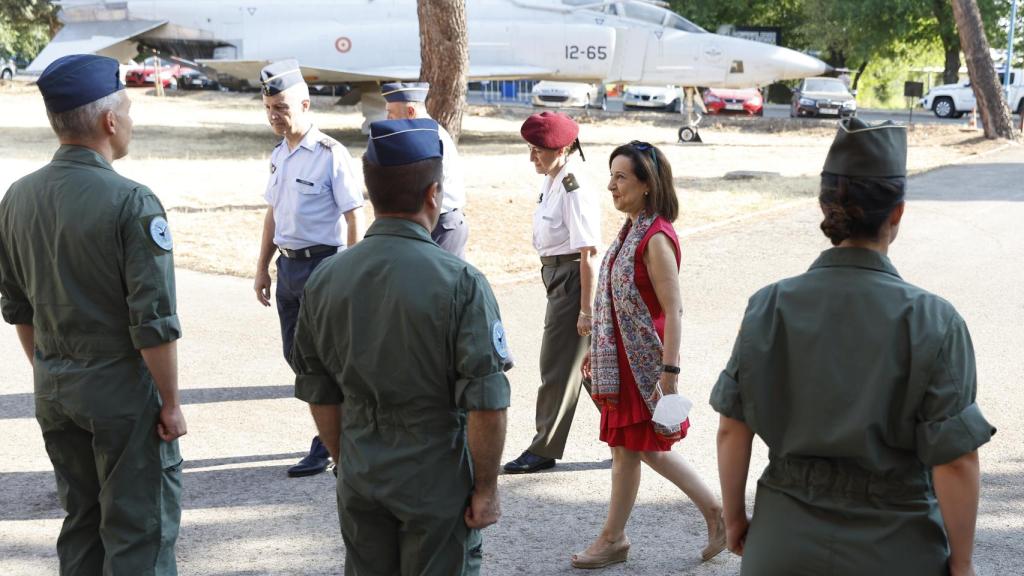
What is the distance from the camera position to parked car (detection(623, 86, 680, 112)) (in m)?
39.9

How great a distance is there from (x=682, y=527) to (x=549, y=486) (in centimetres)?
81

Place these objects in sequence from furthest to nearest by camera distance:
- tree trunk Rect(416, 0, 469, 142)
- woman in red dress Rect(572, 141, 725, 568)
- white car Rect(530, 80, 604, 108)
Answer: white car Rect(530, 80, 604, 108)
tree trunk Rect(416, 0, 469, 142)
woman in red dress Rect(572, 141, 725, 568)

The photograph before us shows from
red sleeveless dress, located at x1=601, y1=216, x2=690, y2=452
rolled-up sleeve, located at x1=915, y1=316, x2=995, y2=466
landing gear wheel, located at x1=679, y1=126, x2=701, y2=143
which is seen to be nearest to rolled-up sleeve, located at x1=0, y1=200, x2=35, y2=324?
red sleeveless dress, located at x1=601, y1=216, x2=690, y2=452

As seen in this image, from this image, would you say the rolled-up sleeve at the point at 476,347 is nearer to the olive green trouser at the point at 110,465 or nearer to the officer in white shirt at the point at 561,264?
the olive green trouser at the point at 110,465

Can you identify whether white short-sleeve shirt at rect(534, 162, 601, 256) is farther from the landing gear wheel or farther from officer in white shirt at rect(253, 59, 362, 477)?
the landing gear wheel

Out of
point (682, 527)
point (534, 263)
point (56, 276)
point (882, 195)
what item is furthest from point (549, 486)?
point (534, 263)

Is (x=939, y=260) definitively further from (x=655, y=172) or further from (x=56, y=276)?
(x=56, y=276)

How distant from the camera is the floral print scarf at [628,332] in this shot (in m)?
4.24

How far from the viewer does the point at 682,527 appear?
4.84 meters

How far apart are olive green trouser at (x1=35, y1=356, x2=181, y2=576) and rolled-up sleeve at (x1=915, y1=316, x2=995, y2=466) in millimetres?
2393

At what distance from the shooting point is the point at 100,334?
11.1 ft

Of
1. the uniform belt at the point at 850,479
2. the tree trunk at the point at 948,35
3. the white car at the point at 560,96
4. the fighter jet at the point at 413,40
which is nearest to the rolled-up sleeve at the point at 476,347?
the uniform belt at the point at 850,479

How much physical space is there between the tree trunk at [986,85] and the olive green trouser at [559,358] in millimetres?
23162

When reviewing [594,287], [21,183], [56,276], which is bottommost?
[594,287]
